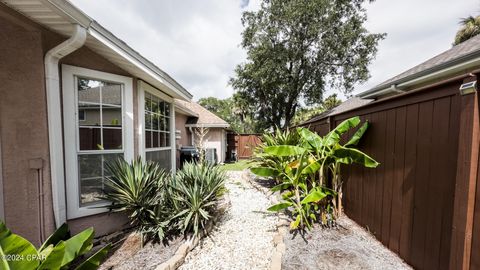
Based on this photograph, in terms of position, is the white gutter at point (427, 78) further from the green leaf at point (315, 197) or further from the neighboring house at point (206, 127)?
the neighboring house at point (206, 127)

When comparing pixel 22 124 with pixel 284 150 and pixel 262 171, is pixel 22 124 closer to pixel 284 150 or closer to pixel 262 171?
pixel 262 171

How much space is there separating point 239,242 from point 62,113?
4.11 m

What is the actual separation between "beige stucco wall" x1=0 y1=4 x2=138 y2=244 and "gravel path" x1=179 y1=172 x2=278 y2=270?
8.48 ft

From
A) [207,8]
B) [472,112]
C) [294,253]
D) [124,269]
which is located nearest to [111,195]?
[124,269]

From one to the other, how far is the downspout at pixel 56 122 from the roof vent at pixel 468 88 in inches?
194

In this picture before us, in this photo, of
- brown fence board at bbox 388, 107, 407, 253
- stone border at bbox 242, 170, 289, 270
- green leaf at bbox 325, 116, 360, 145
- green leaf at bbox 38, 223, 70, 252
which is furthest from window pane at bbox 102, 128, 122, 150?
brown fence board at bbox 388, 107, 407, 253

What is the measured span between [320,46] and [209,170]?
1377 cm

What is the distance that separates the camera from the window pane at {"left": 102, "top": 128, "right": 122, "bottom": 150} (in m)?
4.11

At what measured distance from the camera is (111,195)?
143 inches

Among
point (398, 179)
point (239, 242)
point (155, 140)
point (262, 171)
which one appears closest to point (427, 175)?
point (398, 179)

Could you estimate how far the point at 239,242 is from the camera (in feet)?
12.4

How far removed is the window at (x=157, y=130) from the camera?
535cm

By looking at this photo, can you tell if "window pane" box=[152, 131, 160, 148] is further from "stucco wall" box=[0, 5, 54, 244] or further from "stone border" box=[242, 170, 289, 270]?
"stone border" box=[242, 170, 289, 270]

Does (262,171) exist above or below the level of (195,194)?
above
